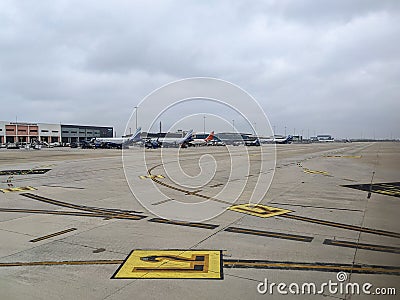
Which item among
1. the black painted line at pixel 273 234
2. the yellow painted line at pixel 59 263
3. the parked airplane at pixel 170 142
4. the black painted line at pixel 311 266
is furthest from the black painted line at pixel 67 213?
the parked airplane at pixel 170 142

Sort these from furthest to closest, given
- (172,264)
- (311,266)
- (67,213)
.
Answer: (67,213) → (172,264) → (311,266)

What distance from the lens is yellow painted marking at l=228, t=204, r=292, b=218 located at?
33.4ft

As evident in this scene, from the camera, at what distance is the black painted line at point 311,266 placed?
5.68 meters

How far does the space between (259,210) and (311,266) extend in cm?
488

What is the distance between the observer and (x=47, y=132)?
123625 millimetres

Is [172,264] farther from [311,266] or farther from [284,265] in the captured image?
[311,266]

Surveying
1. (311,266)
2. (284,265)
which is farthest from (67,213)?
(311,266)

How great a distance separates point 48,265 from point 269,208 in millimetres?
7234

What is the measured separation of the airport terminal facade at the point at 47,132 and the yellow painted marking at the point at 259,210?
11620 cm

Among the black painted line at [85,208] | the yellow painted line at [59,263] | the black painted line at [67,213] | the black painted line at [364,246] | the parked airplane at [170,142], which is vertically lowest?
the yellow painted line at [59,263]

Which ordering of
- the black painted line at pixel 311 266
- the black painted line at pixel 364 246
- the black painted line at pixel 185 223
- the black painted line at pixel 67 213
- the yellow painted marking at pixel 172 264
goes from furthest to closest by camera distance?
1. the black painted line at pixel 67 213
2. the black painted line at pixel 185 223
3. the black painted line at pixel 364 246
4. the black painted line at pixel 311 266
5. the yellow painted marking at pixel 172 264

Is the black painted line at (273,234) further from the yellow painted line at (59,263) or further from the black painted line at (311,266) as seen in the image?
the yellow painted line at (59,263)

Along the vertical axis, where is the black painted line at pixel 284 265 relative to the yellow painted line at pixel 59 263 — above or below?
above

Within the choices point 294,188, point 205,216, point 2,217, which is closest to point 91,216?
point 2,217
